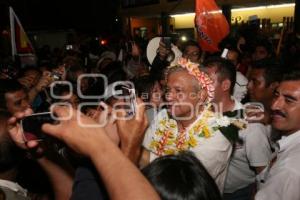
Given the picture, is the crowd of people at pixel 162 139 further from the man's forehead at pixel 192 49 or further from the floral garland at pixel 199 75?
the man's forehead at pixel 192 49

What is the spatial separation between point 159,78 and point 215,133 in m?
1.74

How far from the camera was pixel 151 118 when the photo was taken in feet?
11.9

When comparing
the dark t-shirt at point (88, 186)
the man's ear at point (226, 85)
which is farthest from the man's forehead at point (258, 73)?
the dark t-shirt at point (88, 186)

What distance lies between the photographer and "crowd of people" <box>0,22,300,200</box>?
1062 millimetres

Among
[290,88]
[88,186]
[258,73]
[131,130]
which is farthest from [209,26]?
[88,186]

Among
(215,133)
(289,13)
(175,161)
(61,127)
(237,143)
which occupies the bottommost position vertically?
(237,143)

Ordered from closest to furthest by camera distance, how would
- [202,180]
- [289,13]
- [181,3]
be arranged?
[202,180] → [289,13] → [181,3]

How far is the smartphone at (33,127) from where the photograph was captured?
1371 mm

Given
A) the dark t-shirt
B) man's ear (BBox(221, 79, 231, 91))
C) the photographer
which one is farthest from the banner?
the photographer

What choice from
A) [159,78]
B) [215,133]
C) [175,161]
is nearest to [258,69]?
[159,78]

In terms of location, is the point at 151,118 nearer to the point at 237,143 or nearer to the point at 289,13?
the point at 237,143

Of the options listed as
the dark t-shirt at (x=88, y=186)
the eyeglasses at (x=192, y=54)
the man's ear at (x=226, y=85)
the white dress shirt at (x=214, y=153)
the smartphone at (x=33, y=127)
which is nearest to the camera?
the dark t-shirt at (x=88, y=186)

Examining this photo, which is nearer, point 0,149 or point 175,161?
point 175,161

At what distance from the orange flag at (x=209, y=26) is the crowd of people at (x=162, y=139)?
1.91 ft
